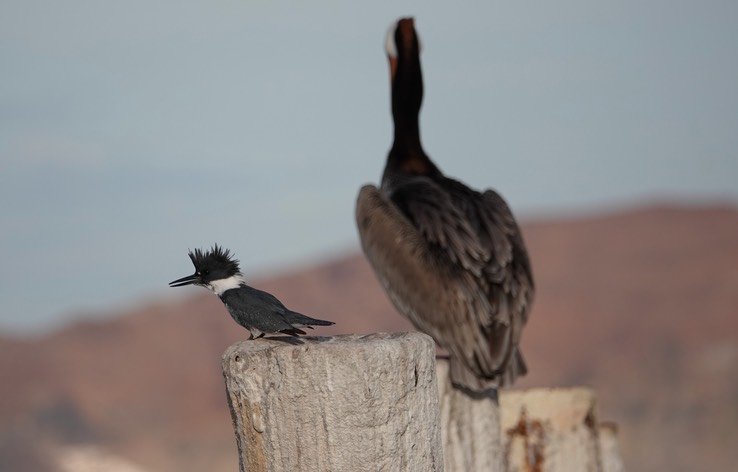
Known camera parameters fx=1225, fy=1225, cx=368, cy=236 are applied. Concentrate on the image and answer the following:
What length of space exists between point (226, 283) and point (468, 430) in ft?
6.58

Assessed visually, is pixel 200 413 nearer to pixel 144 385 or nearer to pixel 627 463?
pixel 144 385

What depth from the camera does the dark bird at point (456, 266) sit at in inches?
292

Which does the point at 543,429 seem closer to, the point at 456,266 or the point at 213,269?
the point at 456,266

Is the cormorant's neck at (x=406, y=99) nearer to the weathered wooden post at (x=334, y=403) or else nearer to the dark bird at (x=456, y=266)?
the dark bird at (x=456, y=266)

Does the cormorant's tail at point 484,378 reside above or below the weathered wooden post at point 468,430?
above

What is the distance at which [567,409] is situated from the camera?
740 cm

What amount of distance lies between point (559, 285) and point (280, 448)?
122ft

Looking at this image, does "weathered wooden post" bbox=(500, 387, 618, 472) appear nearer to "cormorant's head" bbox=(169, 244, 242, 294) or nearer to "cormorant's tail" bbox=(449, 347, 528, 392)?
"cormorant's tail" bbox=(449, 347, 528, 392)

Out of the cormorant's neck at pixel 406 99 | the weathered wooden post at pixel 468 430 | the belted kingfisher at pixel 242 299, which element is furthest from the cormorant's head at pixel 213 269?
the cormorant's neck at pixel 406 99

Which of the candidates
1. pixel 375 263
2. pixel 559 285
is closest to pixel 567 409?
pixel 375 263

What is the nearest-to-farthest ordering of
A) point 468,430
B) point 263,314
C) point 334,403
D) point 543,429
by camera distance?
point 334,403
point 263,314
point 468,430
point 543,429

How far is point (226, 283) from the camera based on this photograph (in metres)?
Result: 4.88

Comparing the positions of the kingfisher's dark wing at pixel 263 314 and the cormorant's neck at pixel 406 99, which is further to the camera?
the cormorant's neck at pixel 406 99

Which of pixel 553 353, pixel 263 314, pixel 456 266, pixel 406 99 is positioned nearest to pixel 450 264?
pixel 456 266
